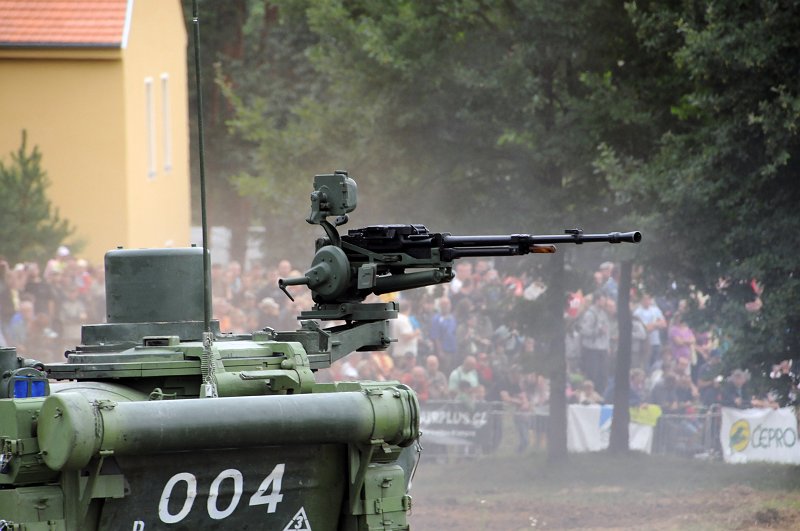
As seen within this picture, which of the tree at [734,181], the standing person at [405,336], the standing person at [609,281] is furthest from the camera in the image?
the standing person at [405,336]

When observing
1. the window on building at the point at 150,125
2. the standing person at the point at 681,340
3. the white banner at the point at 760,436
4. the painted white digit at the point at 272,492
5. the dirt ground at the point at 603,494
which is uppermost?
the window on building at the point at 150,125

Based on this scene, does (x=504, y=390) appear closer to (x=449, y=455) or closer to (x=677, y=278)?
(x=449, y=455)

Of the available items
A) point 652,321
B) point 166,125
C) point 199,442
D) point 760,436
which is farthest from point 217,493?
point 166,125

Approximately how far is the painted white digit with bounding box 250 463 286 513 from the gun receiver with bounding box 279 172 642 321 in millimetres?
2470

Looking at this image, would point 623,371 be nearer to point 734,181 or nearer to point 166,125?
point 734,181

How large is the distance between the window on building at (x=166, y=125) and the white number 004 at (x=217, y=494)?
770 inches

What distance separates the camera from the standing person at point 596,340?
63.7 ft

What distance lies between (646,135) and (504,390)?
333 cm

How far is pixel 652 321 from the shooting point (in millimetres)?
19156

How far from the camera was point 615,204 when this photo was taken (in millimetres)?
19578

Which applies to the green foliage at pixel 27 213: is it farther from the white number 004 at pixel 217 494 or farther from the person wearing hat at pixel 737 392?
the white number 004 at pixel 217 494

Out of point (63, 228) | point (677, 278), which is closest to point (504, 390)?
point (677, 278)

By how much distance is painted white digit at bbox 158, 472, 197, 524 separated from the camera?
8508 millimetres

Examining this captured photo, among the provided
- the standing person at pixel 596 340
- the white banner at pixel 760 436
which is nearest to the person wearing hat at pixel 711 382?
the white banner at pixel 760 436
